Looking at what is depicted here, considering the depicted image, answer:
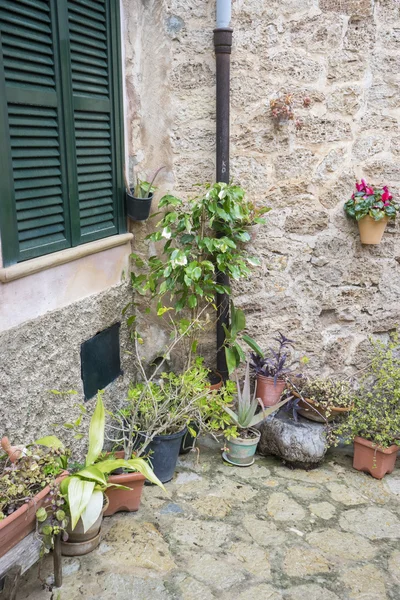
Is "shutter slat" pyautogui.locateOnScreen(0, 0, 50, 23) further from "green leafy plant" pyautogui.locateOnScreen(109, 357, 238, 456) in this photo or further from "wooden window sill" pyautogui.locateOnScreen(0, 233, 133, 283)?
"green leafy plant" pyautogui.locateOnScreen(109, 357, 238, 456)

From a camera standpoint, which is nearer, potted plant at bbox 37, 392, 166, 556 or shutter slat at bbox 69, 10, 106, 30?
potted plant at bbox 37, 392, 166, 556

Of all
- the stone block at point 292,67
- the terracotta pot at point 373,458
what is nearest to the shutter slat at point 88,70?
the stone block at point 292,67

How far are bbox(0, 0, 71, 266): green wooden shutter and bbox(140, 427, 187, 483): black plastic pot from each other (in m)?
1.19

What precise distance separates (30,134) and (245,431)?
205 centimetres

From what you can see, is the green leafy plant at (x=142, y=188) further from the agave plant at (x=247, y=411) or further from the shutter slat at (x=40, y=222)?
the agave plant at (x=247, y=411)

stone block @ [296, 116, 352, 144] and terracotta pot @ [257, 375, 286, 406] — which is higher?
stone block @ [296, 116, 352, 144]

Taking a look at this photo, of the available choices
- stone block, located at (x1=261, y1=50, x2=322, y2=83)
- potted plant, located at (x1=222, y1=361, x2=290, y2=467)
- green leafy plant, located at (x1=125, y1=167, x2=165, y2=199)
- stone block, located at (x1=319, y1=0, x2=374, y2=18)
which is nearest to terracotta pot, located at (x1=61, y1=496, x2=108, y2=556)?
potted plant, located at (x1=222, y1=361, x2=290, y2=467)

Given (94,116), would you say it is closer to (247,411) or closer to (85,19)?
(85,19)

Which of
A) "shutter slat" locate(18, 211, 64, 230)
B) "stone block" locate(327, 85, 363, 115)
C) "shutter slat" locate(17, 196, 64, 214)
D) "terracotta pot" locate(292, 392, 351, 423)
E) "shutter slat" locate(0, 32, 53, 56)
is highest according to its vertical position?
"shutter slat" locate(0, 32, 53, 56)

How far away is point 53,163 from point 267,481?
2093mm

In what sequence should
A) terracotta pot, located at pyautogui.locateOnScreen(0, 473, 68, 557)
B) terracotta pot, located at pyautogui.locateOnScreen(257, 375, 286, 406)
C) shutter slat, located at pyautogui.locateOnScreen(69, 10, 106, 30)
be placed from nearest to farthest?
terracotta pot, located at pyautogui.locateOnScreen(0, 473, 68, 557) < shutter slat, located at pyautogui.locateOnScreen(69, 10, 106, 30) < terracotta pot, located at pyautogui.locateOnScreen(257, 375, 286, 406)

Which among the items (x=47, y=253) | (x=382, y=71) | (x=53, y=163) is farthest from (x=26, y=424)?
(x=382, y=71)

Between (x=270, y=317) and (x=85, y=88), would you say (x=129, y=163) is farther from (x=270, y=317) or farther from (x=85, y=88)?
(x=270, y=317)

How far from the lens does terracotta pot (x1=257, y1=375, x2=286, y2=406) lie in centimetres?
322
